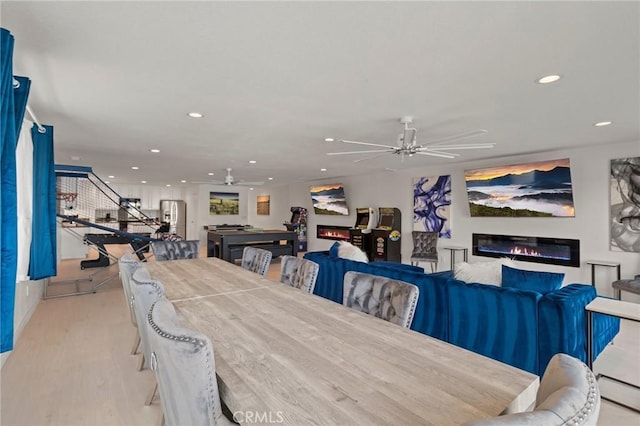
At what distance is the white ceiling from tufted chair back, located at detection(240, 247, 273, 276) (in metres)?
1.41

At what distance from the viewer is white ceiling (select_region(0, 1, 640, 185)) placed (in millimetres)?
A: 1608

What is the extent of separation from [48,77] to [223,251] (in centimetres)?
451

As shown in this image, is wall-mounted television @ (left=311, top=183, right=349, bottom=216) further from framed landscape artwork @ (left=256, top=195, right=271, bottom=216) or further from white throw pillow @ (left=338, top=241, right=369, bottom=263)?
white throw pillow @ (left=338, top=241, right=369, bottom=263)

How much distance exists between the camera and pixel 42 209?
2.92 meters

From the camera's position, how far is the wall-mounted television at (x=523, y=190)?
16.5ft

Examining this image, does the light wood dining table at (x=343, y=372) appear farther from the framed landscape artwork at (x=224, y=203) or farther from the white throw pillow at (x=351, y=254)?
the framed landscape artwork at (x=224, y=203)

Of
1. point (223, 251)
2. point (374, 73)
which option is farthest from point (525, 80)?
point (223, 251)

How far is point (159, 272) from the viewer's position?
291cm

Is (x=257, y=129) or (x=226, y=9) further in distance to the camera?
(x=257, y=129)

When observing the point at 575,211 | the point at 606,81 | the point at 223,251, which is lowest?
the point at 223,251

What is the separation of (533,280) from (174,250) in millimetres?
3891

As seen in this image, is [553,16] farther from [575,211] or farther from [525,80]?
[575,211]

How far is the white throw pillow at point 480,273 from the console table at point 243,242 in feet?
15.8

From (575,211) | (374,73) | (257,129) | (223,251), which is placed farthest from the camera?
(223,251)
